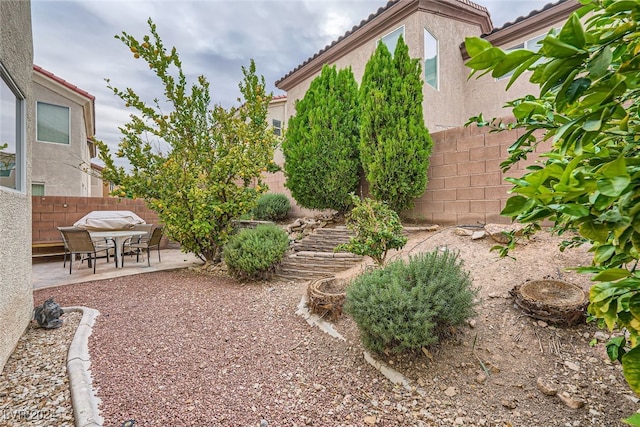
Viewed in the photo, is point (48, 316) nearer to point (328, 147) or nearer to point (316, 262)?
point (316, 262)

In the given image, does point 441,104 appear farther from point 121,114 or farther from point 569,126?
point 569,126

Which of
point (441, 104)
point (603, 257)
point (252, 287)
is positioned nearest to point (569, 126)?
point (603, 257)

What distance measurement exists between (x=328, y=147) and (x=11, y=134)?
6.16m

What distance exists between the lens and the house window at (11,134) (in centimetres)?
310

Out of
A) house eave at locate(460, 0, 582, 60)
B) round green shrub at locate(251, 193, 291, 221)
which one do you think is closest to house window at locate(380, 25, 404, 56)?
house eave at locate(460, 0, 582, 60)

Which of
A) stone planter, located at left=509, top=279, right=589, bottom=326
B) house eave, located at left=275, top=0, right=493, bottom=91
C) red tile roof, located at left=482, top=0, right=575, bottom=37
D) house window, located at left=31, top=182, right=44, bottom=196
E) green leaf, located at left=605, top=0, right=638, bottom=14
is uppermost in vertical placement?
house eave, located at left=275, top=0, right=493, bottom=91

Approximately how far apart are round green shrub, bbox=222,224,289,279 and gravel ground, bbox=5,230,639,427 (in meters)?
1.57

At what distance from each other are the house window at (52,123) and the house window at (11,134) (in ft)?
30.5

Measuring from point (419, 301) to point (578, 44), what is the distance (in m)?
2.40

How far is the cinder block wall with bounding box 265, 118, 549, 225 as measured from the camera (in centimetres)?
574

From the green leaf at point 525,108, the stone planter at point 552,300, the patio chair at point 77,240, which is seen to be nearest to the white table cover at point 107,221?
the patio chair at point 77,240

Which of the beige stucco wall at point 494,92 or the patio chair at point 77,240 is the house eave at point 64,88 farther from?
the beige stucco wall at point 494,92

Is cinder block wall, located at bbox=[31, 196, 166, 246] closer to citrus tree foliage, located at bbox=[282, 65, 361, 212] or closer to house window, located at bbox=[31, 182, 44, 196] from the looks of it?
house window, located at bbox=[31, 182, 44, 196]

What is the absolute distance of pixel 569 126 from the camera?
742 millimetres
